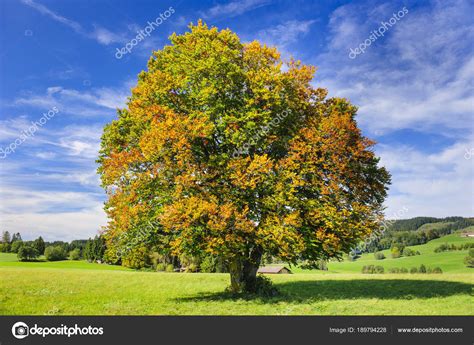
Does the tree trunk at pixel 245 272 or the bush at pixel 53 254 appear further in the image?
the bush at pixel 53 254

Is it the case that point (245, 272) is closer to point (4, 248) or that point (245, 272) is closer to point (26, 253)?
point (26, 253)

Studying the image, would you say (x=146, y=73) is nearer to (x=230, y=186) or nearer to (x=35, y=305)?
(x=230, y=186)

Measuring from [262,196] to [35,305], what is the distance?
574 inches

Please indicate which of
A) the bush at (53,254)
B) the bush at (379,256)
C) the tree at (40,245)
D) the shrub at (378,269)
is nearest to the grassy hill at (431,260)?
the shrub at (378,269)

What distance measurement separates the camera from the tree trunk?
89.5ft

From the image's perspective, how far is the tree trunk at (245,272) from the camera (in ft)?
89.5

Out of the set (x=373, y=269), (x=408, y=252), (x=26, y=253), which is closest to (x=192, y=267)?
(x=373, y=269)

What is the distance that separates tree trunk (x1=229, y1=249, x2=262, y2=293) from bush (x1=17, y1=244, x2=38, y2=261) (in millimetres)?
125549

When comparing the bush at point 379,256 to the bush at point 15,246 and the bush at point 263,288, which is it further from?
the bush at point 15,246

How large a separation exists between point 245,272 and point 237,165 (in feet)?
29.3

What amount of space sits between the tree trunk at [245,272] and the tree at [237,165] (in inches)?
3.0

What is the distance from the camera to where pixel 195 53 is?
26.5m
